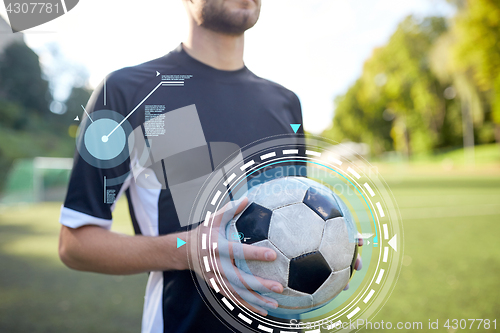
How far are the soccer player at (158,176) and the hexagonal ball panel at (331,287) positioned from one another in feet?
0.50

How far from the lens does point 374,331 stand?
2629 mm

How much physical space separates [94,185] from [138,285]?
3.08m

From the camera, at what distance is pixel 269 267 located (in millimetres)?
950

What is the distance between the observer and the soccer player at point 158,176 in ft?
3.50

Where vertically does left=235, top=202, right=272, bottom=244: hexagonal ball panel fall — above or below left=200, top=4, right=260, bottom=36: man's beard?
below

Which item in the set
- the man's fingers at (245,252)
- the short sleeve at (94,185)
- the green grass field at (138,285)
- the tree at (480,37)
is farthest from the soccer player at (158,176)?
the tree at (480,37)

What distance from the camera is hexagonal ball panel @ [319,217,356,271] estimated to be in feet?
3.29

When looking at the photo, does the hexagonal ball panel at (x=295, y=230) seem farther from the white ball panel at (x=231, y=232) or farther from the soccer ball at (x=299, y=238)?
the white ball panel at (x=231, y=232)

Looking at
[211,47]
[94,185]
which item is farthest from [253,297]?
[211,47]

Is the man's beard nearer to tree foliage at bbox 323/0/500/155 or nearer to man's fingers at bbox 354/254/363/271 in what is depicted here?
man's fingers at bbox 354/254/363/271

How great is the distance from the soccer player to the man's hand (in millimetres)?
13

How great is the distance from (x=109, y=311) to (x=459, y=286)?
3.64 meters

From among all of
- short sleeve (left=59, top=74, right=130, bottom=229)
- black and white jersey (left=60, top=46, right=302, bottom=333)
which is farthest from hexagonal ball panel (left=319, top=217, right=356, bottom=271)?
short sleeve (left=59, top=74, right=130, bottom=229)

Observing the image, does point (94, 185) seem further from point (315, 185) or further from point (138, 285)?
point (138, 285)
